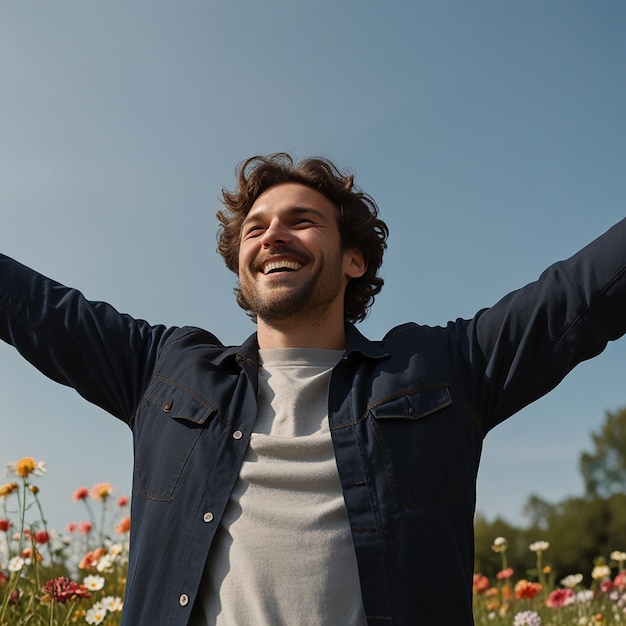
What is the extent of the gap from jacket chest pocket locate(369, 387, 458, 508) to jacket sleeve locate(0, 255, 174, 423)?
104 cm

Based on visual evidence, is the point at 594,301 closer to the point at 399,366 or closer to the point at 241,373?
the point at 399,366

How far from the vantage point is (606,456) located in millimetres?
34688

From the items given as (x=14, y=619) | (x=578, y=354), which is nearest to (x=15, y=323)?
(x=14, y=619)

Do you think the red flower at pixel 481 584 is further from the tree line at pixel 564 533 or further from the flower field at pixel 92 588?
the tree line at pixel 564 533

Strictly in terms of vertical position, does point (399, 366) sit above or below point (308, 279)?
below

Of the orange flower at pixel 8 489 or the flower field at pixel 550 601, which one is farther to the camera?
the flower field at pixel 550 601

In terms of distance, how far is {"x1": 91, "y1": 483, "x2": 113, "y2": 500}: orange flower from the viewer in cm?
534

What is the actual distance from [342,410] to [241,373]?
48 centimetres

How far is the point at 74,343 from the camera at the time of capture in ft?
10.5

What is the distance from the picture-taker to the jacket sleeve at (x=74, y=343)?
320cm

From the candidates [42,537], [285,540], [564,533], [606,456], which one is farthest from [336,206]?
[606,456]

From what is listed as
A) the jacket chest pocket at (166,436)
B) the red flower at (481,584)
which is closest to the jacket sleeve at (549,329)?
the jacket chest pocket at (166,436)

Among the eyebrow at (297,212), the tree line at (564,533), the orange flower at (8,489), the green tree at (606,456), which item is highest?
the green tree at (606,456)

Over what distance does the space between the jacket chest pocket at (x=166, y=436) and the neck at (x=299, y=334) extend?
1.56ft
